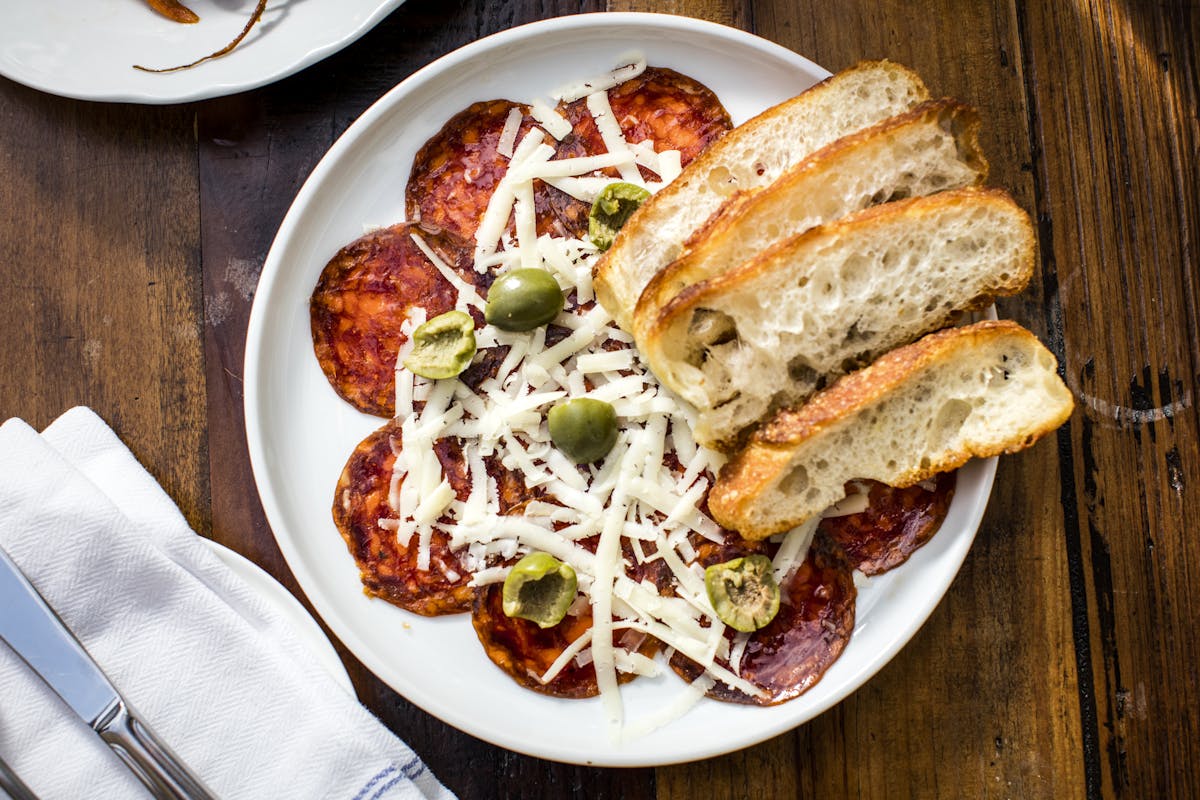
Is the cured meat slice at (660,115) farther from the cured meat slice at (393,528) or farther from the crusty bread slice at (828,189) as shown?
the cured meat slice at (393,528)

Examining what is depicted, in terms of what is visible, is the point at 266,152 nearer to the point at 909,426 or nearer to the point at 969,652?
the point at 909,426

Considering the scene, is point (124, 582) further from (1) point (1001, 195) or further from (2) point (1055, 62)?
(2) point (1055, 62)

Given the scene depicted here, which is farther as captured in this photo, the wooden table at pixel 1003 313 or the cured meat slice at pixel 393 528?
the wooden table at pixel 1003 313

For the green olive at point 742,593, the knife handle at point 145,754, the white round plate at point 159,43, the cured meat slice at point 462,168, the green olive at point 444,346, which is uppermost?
the white round plate at point 159,43

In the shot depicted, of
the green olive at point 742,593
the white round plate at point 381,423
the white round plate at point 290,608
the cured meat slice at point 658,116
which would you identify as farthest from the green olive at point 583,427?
the white round plate at point 290,608

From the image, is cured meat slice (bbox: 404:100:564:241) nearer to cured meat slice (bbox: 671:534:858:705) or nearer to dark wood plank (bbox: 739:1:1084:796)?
dark wood plank (bbox: 739:1:1084:796)
